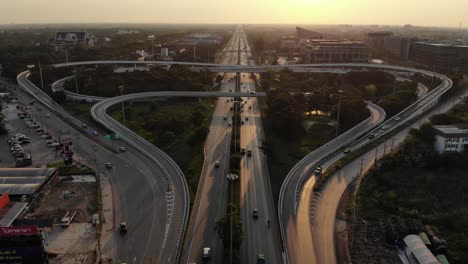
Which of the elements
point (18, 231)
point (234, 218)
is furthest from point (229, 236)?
point (18, 231)

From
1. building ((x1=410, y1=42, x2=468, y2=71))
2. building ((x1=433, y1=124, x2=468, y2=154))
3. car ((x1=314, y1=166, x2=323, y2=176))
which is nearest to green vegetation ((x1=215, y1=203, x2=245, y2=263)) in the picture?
car ((x1=314, y1=166, x2=323, y2=176))

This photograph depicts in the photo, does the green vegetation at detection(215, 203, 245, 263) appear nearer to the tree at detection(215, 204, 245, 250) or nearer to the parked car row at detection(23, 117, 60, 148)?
the tree at detection(215, 204, 245, 250)

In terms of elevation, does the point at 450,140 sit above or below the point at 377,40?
below

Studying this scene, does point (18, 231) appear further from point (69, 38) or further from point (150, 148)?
point (69, 38)

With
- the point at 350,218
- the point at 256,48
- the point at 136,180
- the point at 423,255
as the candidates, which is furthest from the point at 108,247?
the point at 256,48

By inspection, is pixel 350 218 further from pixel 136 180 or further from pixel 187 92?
pixel 187 92

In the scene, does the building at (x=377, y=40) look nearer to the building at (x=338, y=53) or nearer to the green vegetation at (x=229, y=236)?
the building at (x=338, y=53)
